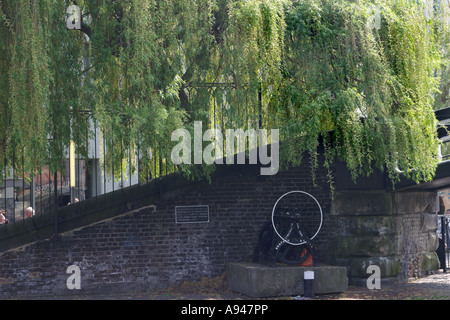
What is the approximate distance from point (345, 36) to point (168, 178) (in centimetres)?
427

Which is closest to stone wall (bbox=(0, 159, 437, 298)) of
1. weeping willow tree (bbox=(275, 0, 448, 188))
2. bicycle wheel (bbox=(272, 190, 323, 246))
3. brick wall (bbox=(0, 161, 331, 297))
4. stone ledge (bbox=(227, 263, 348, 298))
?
brick wall (bbox=(0, 161, 331, 297))

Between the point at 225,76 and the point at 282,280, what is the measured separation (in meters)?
3.93

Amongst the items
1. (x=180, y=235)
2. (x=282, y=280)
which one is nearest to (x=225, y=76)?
(x=180, y=235)

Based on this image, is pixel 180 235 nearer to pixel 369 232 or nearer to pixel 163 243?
pixel 163 243

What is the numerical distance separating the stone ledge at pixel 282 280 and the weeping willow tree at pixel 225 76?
191 cm

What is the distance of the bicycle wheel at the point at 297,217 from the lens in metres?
12.0

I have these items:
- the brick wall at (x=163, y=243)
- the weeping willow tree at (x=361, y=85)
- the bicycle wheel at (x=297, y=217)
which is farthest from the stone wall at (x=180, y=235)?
the weeping willow tree at (x=361, y=85)

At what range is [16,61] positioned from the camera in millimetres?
10266

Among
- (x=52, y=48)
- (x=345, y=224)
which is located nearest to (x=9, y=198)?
(x=52, y=48)

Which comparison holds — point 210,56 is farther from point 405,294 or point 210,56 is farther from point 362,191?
point 405,294

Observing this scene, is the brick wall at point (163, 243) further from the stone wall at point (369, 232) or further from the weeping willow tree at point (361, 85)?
the weeping willow tree at point (361, 85)

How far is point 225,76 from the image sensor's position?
11891 millimetres

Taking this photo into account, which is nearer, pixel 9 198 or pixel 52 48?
pixel 52 48

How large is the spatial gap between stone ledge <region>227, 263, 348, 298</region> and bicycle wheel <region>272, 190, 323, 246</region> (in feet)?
2.09
